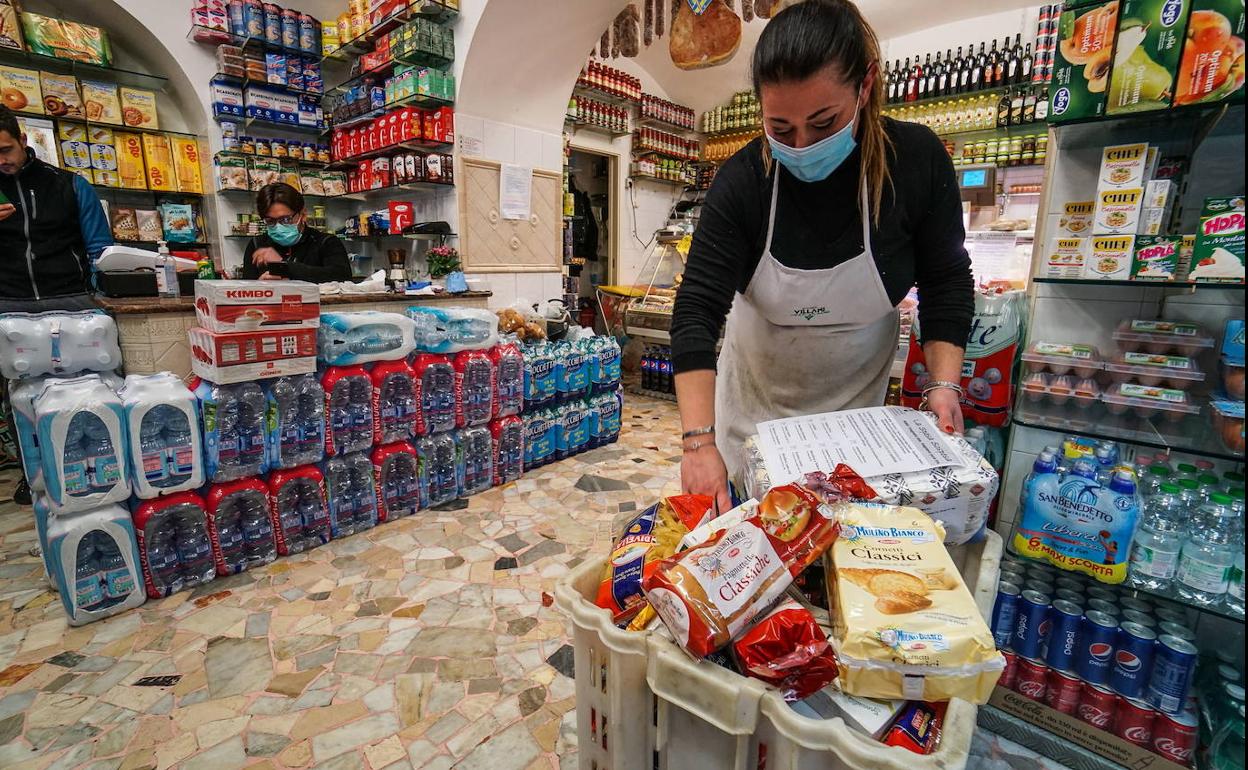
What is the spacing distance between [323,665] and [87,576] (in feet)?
3.44

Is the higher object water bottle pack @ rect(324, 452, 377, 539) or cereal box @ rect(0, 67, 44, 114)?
cereal box @ rect(0, 67, 44, 114)

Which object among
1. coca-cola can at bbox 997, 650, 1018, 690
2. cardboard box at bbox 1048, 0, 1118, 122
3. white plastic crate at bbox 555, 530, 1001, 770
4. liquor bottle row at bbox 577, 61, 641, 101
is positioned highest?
liquor bottle row at bbox 577, 61, 641, 101

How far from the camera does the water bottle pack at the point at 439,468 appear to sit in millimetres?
3279

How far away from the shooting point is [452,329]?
11.1 ft

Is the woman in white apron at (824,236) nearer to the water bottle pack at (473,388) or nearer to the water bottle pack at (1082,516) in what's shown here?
the water bottle pack at (1082,516)

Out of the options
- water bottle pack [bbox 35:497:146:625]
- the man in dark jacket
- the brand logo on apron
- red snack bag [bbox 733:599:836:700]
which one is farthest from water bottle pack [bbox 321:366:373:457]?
red snack bag [bbox 733:599:836:700]

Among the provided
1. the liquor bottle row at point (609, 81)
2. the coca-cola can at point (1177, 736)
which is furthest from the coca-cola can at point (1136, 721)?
the liquor bottle row at point (609, 81)

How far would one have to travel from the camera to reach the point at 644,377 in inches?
247

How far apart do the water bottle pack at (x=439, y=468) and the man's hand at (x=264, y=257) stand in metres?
1.64

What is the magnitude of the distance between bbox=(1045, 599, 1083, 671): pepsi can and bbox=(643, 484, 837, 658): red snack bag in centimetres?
134

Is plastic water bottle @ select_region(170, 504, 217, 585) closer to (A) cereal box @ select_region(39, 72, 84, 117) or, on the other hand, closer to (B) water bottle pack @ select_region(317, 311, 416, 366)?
(B) water bottle pack @ select_region(317, 311, 416, 366)

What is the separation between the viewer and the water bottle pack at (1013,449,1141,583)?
1414mm

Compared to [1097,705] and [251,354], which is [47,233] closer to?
[251,354]

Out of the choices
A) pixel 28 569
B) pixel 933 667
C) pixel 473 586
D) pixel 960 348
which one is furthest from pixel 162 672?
pixel 960 348
